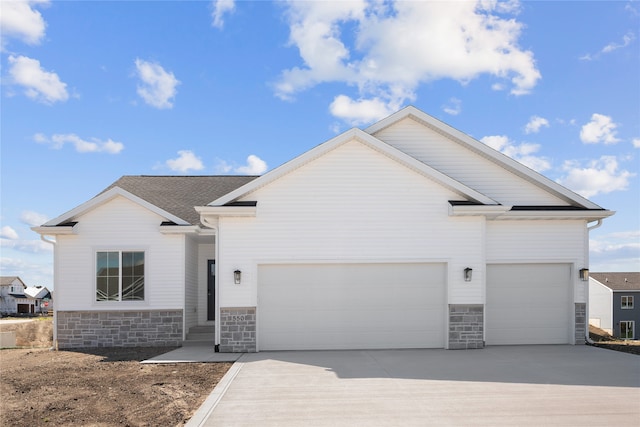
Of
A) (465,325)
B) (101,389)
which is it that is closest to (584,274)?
(465,325)

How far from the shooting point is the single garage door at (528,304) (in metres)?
12.9

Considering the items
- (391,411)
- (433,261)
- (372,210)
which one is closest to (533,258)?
(433,261)

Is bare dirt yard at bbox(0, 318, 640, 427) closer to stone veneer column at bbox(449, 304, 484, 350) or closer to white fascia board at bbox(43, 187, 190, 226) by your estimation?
white fascia board at bbox(43, 187, 190, 226)

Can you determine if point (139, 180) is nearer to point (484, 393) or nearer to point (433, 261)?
point (433, 261)

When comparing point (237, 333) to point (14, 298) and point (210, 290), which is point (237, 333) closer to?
point (210, 290)

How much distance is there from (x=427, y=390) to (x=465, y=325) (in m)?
4.61

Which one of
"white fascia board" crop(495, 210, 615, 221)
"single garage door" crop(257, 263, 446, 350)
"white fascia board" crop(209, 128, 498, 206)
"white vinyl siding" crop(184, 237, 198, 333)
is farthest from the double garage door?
"white vinyl siding" crop(184, 237, 198, 333)

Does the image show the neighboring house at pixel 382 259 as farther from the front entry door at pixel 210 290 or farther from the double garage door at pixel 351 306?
the front entry door at pixel 210 290

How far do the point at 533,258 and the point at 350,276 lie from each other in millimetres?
4910

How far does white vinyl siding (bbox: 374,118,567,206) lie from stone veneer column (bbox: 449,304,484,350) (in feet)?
10.8

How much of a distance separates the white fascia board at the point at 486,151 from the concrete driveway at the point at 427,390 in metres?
4.35

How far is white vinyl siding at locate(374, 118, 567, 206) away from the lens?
13664mm

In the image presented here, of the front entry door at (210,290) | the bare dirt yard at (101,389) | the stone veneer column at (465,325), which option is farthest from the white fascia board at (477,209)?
the front entry door at (210,290)

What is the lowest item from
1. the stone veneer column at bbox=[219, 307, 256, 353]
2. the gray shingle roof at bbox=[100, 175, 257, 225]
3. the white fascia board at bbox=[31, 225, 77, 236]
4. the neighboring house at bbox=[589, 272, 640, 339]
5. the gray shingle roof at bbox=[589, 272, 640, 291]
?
the neighboring house at bbox=[589, 272, 640, 339]
